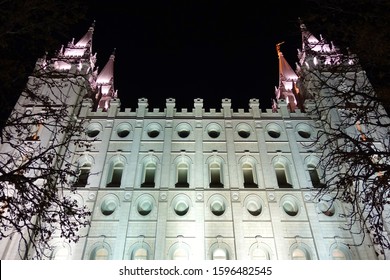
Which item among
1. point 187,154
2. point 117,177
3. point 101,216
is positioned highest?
point 187,154

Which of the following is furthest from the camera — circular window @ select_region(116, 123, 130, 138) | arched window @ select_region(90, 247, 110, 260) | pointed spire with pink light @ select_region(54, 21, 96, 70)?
pointed spire with pink light @ select_region(54, 21, 96, 70)

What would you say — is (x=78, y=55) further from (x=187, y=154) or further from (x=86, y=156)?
(x=187, y=154)

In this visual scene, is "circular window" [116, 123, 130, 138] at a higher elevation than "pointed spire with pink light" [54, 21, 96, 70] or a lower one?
lower

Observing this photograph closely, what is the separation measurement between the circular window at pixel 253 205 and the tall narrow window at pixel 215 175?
1.94 metres

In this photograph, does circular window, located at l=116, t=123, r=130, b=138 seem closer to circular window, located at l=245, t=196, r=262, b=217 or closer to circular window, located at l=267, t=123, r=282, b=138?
circular window, located at l=245, t=196, r=262, b=217

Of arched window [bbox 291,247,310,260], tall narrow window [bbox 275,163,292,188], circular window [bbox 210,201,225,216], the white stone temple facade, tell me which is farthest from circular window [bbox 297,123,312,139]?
arched window [bbox 291,247,310,260]

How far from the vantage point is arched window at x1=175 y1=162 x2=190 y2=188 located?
21.2m

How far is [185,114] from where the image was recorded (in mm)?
25188

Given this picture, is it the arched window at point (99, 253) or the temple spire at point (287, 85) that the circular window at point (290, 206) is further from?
the temple spire at point (287, 85)

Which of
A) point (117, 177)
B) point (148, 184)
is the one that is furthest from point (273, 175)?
point (117, 177)

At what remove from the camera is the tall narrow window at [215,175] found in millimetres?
21266

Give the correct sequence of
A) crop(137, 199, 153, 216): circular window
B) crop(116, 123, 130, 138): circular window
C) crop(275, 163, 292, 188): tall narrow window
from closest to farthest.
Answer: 1. crop(137, 199, 153, 216): circular window
2. crop(275, 163, 292, 188): tall narrow window
3. crop(116, 123, 130, 138): circular window

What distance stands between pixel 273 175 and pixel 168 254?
8.10 meters

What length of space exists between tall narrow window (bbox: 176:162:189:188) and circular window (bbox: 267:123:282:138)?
6.61 metres
